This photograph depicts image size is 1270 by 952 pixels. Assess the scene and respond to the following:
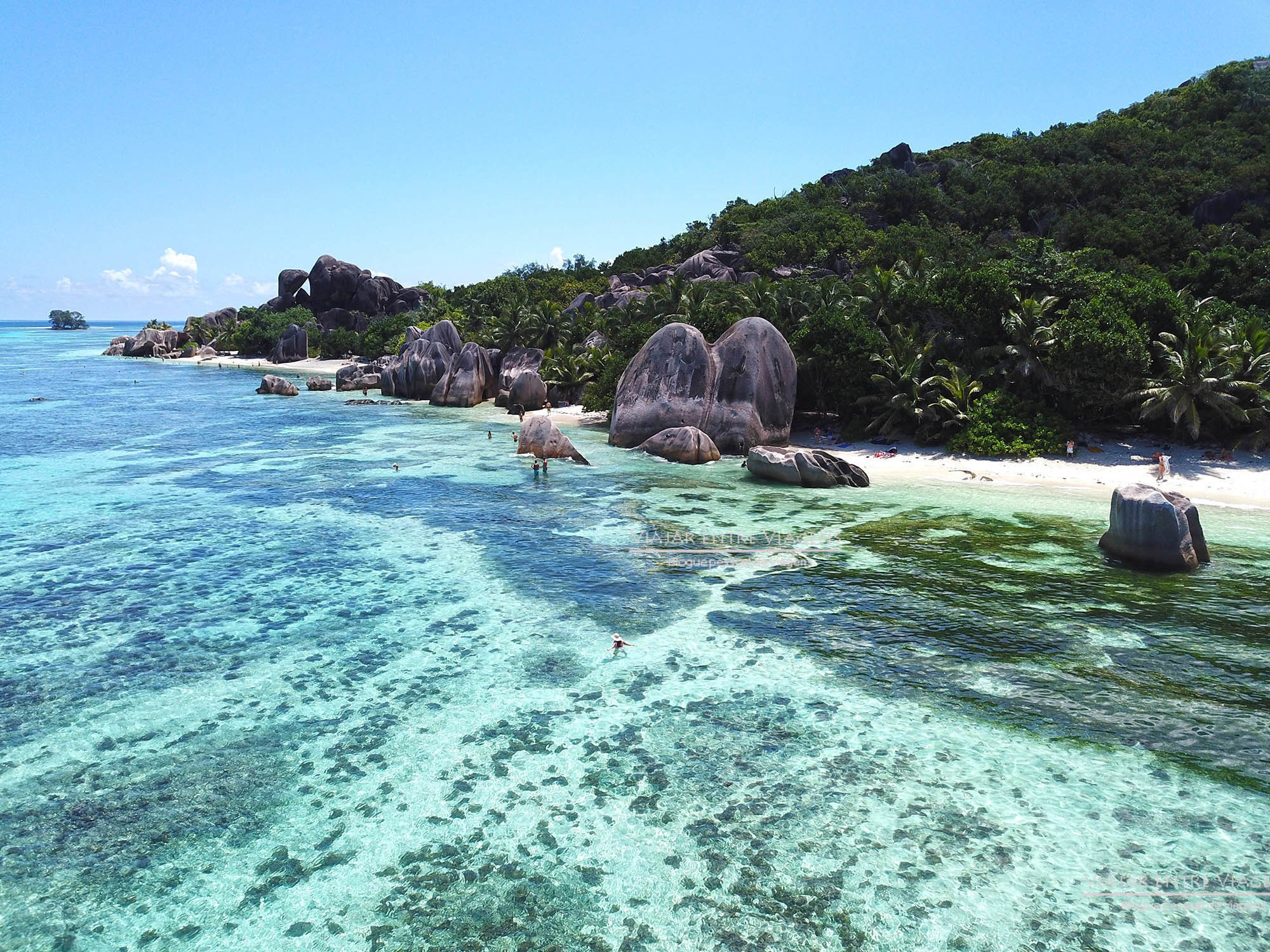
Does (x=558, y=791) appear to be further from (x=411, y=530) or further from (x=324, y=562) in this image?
(x=411, y=530)

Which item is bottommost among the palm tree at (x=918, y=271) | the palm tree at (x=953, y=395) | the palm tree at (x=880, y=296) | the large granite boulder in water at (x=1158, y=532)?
the large granite boulder in water at (x=1158, y=532)

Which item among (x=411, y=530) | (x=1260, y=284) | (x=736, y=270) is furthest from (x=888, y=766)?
(x=736, y=270)

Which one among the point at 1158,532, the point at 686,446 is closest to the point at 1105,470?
the point at 1158,532

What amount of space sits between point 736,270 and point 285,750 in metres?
73.7

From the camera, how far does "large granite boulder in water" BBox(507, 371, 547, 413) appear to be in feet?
183

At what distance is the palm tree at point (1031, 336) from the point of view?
32469 millimetres

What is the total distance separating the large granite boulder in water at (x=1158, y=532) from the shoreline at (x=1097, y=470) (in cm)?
697

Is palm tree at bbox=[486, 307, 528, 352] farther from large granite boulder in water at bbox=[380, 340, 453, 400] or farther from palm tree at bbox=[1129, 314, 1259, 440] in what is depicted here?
palm tree at bbox=[1129, 314, 1259, 440]

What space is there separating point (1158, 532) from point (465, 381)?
51150 mm

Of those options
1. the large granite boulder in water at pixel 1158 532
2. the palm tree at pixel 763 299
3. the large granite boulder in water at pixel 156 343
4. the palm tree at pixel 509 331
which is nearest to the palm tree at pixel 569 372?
the palm tree at pixel 509 331

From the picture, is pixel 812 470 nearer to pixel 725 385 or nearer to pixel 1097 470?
pixel 725 385

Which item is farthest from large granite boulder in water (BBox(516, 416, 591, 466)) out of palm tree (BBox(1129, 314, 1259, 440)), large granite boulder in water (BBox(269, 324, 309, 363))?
large granite boulder in water (BBox(269, 324, 309, 363))

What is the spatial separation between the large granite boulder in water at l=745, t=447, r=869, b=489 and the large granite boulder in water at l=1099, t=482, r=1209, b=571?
10.8 m

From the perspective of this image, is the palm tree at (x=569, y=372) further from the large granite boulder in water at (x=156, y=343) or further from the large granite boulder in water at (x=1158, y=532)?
the large granite boulder in water at (x=156, y=343)
